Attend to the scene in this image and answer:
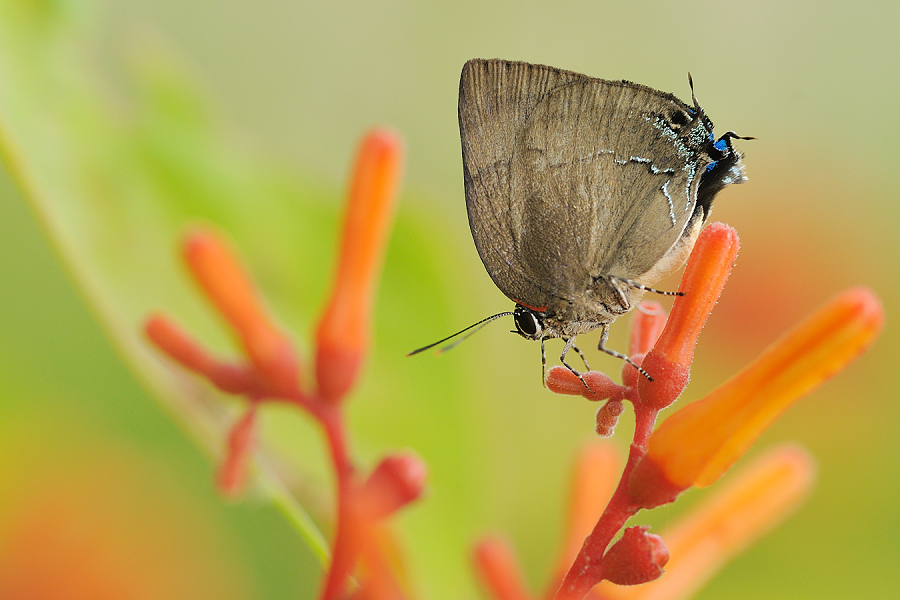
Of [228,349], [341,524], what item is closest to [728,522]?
[341,524]

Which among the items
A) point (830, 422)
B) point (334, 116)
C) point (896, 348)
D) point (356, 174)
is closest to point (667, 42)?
point (334, 116)

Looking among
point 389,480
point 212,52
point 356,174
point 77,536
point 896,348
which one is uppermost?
point 356,174

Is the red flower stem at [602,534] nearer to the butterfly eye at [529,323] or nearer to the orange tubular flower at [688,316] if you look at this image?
the orange tubular flower at [688,316]

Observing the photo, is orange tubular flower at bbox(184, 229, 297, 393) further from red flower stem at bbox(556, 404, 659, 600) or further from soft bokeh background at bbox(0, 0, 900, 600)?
red flower stem at bbox(556, 404, 659, 600)

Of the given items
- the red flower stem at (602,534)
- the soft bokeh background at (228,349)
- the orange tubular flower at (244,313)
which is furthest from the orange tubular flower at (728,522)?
the orange tubular flower at (244,313)

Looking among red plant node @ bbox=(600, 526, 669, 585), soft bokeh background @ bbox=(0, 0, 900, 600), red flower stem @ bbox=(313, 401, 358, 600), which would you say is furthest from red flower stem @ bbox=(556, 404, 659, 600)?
soft bokeh background @ bbox=(0, 0, 900, 600)

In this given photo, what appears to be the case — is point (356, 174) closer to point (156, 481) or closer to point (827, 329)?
point (827, 329)

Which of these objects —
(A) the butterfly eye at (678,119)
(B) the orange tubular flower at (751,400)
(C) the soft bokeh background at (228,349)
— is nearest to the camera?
(B) the orange tubular flower at (751,400)

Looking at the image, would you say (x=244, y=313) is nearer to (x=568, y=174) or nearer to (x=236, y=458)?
(x=236, y=458)
